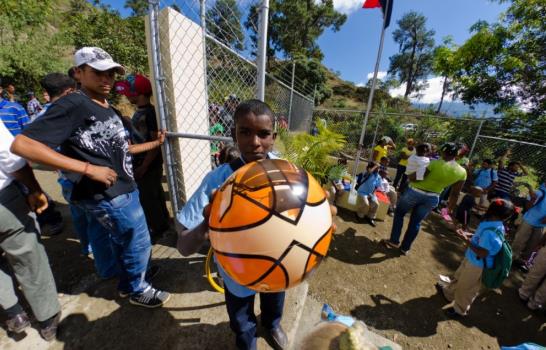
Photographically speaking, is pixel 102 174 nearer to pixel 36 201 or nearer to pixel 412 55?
pixel 36 201

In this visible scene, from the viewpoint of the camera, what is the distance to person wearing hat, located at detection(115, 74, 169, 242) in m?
2.87

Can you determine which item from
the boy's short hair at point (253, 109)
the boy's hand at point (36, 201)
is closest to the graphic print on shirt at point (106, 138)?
the boy's hand at point (36, 201)

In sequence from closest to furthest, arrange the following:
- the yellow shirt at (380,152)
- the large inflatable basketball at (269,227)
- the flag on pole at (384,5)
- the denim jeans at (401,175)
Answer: the large inflatable basketball at (269,227) → the flag on pole at (384,5) → the yellow shirt at (380,152) → the denim jeans at (401,175)

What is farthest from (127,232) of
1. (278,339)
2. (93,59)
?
(278,339)

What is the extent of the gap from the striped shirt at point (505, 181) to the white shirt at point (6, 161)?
8.72 meters

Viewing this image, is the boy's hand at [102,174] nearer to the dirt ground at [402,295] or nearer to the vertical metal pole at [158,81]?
the vertical metal pole at [158,81]

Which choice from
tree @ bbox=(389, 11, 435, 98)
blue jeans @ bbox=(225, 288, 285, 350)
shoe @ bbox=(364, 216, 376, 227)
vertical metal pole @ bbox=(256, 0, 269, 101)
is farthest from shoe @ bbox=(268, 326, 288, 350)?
tree @ bbox=(389, 11, 435, 98)

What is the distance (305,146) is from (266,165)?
3930mm

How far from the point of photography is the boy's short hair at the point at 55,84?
2.68m

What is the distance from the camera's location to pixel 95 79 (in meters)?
1.77

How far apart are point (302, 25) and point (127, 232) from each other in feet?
122

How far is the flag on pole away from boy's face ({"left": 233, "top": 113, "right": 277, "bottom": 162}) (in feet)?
15.2

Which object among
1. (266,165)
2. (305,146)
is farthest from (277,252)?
(305,146)

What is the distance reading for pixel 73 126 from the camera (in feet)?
5.27
